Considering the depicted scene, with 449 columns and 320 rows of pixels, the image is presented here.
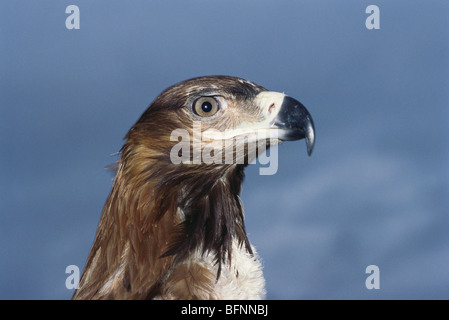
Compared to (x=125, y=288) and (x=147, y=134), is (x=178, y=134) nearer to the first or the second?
(x=147, y=134)

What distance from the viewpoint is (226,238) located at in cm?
450

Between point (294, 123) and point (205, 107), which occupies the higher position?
point (205, 107)

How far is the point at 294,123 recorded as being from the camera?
4367 mm

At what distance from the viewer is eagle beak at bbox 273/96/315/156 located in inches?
171

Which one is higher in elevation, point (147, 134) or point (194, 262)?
point (147, 134)

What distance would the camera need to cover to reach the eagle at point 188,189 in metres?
4.19

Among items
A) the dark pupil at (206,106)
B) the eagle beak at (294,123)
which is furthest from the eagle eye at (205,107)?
the eagle beak at (294,123)

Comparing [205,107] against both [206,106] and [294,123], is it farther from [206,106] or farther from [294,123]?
[294,123]

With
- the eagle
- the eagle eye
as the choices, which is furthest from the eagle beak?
the eagle eye

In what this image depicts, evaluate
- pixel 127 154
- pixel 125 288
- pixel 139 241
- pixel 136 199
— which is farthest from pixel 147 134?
pixel 125 288

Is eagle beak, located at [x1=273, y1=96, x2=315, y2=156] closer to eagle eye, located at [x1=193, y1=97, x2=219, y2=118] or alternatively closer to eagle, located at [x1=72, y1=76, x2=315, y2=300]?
eagle, located at [x1=72, y1=76, x2=315, y2=300]

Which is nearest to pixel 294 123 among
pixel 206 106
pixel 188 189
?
pixel 206 106

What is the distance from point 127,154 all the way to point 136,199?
14.9 inches

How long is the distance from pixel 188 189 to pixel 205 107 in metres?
0.64
